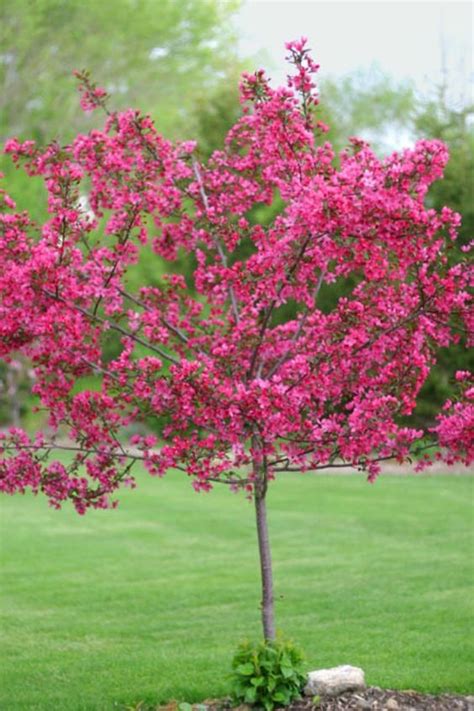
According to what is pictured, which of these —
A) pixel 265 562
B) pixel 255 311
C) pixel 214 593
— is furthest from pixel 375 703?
pixel 214 593

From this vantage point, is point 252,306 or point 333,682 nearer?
point 333,682

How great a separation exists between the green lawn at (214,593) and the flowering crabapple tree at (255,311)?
4.54 ft

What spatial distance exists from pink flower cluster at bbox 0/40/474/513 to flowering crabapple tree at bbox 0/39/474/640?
0.01m

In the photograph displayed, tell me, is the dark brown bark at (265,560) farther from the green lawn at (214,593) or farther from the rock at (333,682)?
the green lawn at (214,593)

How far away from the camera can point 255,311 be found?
5.98 metres

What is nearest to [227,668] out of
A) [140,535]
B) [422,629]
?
[422,629]

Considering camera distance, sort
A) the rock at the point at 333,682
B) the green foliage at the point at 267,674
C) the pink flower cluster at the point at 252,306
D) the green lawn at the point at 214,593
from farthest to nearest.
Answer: the green lawn at the point at 214,593, the rock at the point at 333,682, the green foliage at the point at 267,674, the pink flower cluster at the point at 252,306

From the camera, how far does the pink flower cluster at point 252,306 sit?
5449mm

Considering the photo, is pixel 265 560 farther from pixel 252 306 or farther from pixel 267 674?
pixel 252 306

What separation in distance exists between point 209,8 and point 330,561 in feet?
79.7

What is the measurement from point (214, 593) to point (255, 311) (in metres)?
4.20

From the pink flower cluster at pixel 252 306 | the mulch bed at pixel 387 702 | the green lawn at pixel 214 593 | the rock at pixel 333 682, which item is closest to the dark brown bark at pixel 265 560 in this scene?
the pink flower cluster at pixel 252 306

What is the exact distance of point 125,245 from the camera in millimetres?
6070

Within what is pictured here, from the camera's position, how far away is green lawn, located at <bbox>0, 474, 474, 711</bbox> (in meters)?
6.96
